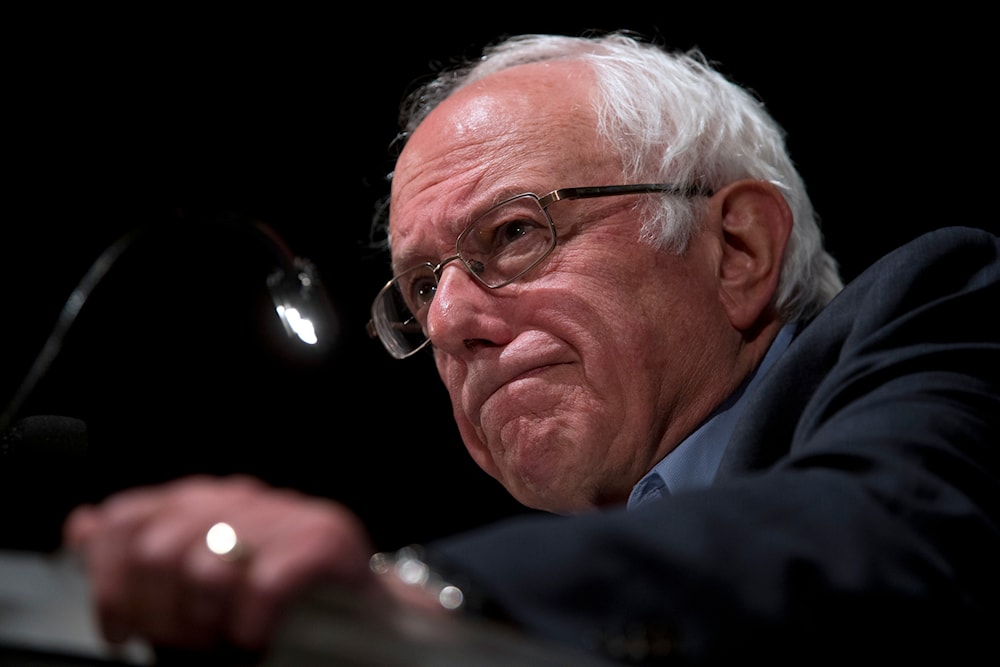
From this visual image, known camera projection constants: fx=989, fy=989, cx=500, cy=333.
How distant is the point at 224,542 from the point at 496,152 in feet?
5.69

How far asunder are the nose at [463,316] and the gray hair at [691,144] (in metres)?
0.37

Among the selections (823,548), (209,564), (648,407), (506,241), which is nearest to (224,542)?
(209,564)

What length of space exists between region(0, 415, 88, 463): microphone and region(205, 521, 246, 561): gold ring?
0.99m

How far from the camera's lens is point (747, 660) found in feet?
2.43

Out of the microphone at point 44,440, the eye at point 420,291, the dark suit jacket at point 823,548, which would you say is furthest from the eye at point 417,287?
the dark suit jacket at point 823,548

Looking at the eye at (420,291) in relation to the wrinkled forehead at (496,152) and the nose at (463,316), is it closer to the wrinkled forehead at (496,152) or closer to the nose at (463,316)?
the wrinkled forehead at (496,152)

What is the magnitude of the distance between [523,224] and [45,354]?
1.09 meters

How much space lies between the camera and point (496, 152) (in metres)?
2.23

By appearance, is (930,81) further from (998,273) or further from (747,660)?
(747,660)

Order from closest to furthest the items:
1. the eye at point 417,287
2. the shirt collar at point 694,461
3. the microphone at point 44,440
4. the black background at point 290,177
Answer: the microphone at point 44,440 → the shirt collar at point 694,461 → the eye at point 417,287 → the black background at point 290,177

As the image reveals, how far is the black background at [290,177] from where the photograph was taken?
111 inches

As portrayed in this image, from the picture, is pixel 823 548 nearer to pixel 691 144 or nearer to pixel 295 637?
pixel 295 637

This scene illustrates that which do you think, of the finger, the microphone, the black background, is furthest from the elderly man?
the microphone

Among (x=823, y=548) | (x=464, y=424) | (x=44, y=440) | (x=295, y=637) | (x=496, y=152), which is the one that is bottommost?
(x=464, y=424)
